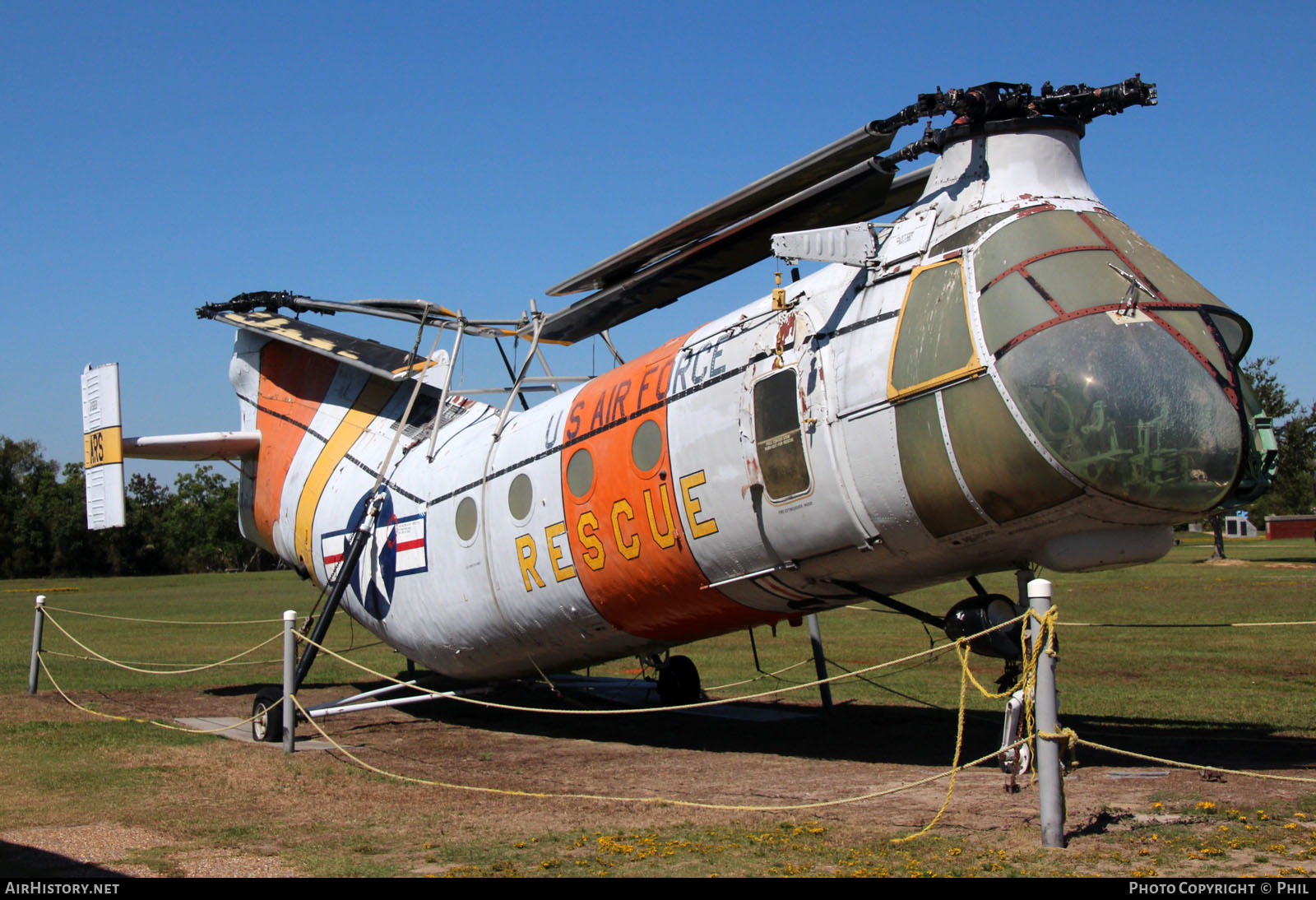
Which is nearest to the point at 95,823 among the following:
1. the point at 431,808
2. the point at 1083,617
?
the point at 431,808

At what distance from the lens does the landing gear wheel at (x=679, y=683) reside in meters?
13.6

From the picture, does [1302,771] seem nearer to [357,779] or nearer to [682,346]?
[682,346]

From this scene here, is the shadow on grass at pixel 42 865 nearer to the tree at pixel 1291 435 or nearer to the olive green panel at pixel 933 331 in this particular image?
the olive green panel at pixel 933 331

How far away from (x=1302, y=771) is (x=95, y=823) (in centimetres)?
869

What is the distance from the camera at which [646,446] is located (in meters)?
9.53

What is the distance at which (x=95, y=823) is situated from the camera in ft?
25.0

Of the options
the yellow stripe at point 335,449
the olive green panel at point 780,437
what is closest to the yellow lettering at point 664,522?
the olive green panel at point 780,437

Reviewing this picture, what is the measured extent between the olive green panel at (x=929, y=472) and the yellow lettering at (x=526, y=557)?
4.32 metres

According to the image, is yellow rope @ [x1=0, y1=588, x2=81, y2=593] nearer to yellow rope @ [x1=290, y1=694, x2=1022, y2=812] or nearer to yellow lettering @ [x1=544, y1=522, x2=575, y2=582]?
yellow rope @ [x1=290, y1=694, x2=1022, y2=812]

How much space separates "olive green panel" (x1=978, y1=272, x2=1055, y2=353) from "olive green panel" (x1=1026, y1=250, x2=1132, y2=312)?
10 centimetres

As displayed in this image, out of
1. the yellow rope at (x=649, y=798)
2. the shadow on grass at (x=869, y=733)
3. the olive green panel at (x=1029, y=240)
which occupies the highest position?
the olive green panel at (x=1029, y=240)

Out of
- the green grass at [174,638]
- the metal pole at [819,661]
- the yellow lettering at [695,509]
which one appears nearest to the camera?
the yellow lettering at [695,509]

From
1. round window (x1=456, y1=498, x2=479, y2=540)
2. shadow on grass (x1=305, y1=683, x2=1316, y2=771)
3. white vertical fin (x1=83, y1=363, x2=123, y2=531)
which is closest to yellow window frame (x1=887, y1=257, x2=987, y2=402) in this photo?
shadow on grass (x1=305, y1=683, x2=1316, y2=771)
